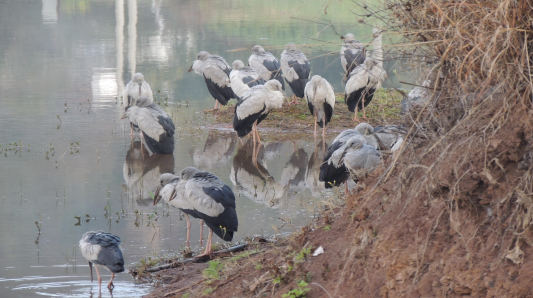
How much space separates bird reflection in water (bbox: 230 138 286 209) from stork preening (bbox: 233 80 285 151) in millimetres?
418

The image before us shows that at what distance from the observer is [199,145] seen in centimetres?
940

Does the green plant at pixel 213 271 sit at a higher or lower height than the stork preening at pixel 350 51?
lower

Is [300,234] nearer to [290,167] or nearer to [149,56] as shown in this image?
[290,167]

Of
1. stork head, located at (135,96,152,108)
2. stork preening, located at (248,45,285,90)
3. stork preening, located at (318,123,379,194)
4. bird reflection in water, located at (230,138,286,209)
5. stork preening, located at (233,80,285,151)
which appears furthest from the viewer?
stork preening, located at (248,45,285,90)

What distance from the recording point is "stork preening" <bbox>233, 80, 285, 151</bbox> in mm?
9234

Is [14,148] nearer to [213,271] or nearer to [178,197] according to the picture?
[178,197]

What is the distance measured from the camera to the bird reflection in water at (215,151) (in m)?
8.44

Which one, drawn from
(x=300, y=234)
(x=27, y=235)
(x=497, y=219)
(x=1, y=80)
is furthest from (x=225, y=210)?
(x=1, y=80)

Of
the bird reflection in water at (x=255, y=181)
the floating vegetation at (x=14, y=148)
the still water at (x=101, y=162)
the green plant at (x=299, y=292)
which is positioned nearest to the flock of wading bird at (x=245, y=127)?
the still water at (x=101, y=162)

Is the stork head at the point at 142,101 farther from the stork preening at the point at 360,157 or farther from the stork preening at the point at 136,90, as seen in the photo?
the stork preening at the point at 360,157

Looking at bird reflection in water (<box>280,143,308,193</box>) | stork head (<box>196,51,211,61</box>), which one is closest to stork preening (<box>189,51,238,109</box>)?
stork head (<box>196,51,211,61</box>)

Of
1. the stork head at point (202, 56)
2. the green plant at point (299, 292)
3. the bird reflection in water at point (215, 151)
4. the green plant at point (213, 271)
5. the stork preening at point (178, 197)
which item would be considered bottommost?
the bird reflection in water at point (215, 151)

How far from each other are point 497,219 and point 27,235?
4423 millimetres

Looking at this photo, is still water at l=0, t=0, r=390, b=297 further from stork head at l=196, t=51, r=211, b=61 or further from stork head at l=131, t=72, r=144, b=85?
stork head at l=196, t=51, r=211, b=61
